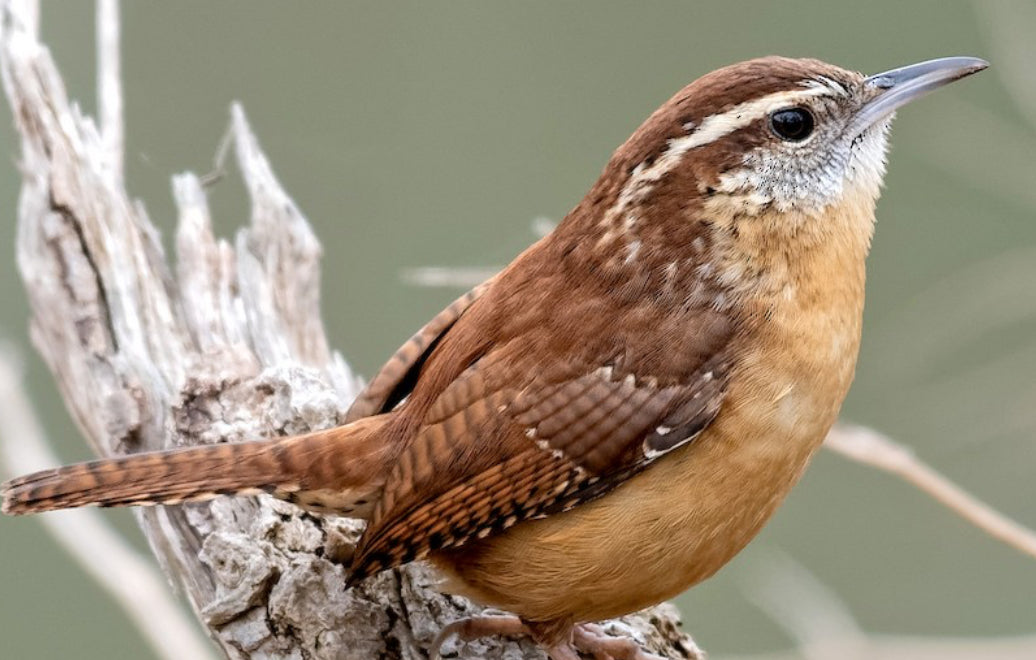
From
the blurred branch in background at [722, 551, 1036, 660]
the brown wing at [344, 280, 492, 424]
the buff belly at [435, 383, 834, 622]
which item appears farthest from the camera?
the blurred branch in background at [722, 551, 1036, 660]

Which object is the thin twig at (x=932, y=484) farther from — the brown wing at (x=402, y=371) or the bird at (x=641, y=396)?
the brown wing at (x=402, y=371)

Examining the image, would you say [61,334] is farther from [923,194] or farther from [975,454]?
[923,194]

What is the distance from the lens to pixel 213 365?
3945 millimetres

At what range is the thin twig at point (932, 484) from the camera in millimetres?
3455

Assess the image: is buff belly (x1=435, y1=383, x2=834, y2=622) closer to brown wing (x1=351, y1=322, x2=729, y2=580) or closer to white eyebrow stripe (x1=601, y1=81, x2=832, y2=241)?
brown wing (x1=351, y1=322, x2=729, y2=580)

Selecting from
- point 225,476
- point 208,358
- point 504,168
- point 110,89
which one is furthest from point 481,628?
point 504,168

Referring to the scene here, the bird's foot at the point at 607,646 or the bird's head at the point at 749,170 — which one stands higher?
the bird's head at the point at 749,170

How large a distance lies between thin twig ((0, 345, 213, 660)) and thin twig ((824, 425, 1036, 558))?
6.00 ft

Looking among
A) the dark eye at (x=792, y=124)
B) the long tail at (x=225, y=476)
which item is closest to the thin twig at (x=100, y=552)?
the long tail at (x=225, y=476)

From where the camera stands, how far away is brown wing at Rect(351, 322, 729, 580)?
308 cm

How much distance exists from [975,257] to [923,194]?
640mm

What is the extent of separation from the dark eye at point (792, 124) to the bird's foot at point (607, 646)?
1316mm

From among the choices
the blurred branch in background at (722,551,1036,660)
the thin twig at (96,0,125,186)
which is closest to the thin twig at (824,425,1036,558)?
the blurred branch in background at (722,551,1036,660)

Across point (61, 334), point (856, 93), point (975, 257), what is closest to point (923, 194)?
point (975, 257)
